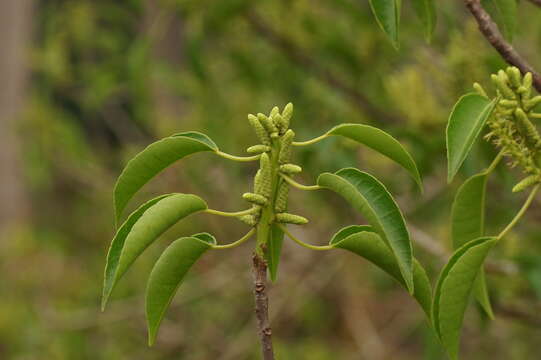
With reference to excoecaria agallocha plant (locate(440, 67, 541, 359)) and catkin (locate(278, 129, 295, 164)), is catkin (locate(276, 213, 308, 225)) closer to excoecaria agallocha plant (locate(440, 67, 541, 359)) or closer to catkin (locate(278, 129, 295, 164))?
catkin (locate(278, 129, 295, 164))

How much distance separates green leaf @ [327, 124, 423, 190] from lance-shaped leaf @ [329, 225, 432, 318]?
76mm

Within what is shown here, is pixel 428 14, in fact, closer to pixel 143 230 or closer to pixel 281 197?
pixel 281 197

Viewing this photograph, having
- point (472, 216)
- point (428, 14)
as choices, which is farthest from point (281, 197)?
point (428, 14)

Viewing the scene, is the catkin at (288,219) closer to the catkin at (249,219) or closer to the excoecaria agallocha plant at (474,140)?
the catkin at (249,219)

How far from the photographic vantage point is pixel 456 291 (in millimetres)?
781

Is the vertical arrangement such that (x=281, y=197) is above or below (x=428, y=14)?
below

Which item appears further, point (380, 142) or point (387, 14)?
point (387, 14)

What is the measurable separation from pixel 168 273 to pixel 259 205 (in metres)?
0.12

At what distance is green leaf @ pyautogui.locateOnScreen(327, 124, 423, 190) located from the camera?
75 centimetres

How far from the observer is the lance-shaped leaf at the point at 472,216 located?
35.1 inches

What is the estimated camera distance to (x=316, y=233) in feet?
9.79

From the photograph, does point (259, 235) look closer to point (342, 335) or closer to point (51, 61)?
point (51, 61)

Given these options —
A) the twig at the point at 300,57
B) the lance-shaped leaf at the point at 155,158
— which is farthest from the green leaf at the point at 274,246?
the twig at the point at 300,57

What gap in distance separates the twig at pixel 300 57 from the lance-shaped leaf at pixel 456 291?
54.6 inches
